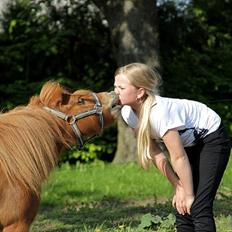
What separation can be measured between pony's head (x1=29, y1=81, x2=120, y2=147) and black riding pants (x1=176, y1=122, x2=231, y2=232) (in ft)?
2.42

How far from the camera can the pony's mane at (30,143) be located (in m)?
3.61

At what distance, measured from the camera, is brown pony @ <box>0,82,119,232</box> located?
3539 millimetres

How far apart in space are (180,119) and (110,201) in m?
5.31

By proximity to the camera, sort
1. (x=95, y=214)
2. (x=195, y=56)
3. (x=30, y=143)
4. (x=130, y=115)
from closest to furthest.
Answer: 1. (x=30, y=143)
2. (x=130, y=115)
3. (x=95, y=214)
4. (x=195, y=56)

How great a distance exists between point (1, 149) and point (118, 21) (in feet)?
30.0

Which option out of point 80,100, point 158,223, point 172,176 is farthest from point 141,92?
point 158,223

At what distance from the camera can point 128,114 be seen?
4207mm

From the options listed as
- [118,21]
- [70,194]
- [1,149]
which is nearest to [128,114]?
[1,149]

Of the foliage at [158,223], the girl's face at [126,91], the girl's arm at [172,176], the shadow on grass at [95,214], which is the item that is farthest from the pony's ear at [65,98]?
the shadow on grass at [95,214]

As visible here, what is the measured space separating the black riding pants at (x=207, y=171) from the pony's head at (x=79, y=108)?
737mm

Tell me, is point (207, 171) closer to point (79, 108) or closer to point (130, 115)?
point (130, 115)

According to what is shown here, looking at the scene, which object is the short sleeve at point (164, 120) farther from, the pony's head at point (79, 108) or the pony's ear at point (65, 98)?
the pony's ear at point (65, 98)

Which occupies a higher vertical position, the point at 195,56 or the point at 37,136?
the point at 37,136

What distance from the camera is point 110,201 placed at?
9156 millimetres
